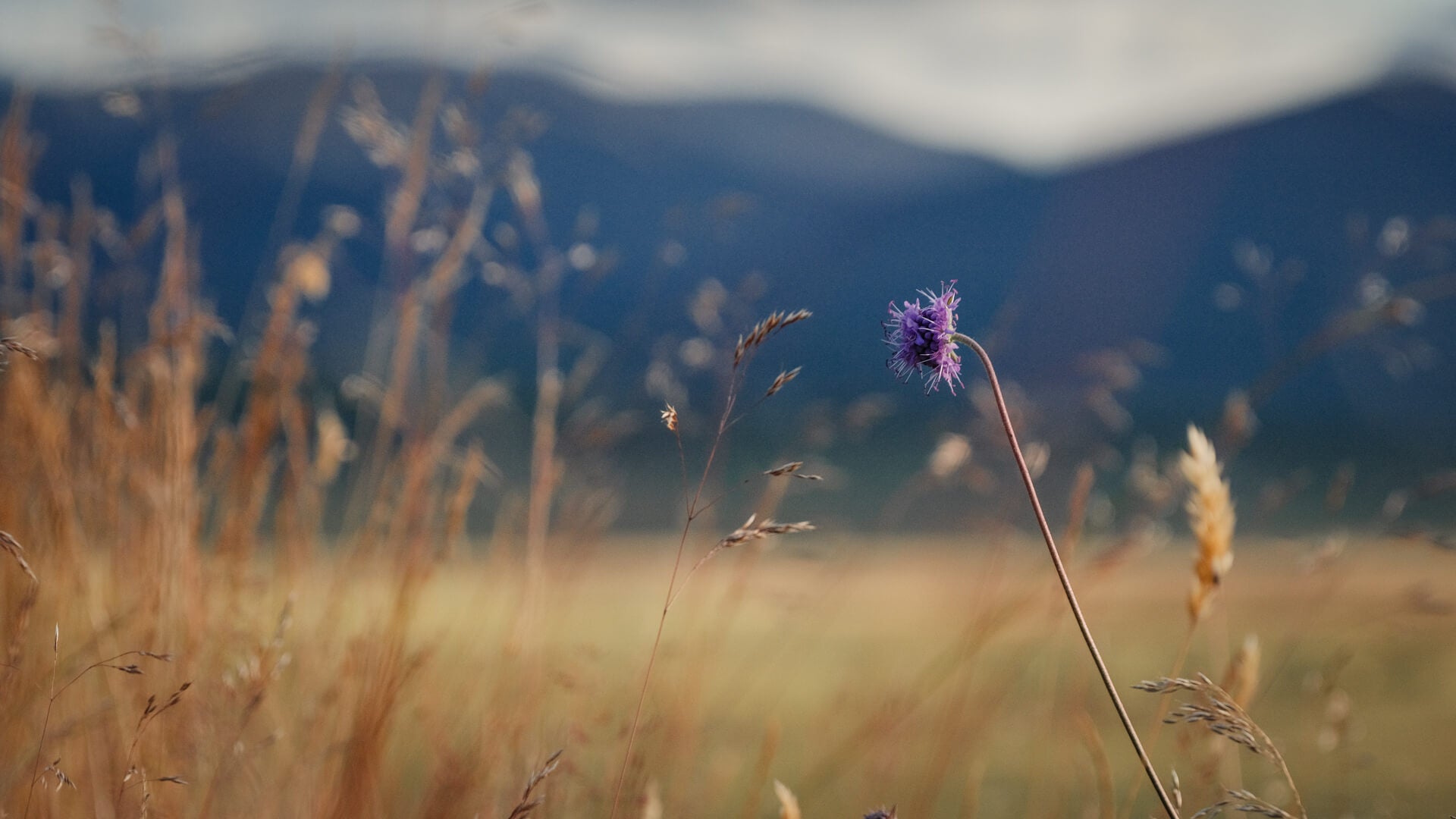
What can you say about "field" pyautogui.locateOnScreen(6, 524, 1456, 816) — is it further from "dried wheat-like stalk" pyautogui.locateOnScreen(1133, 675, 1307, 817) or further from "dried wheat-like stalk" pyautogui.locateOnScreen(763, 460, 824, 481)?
"dried wheat-like stalk" pyautogui.locateOnScreen(763, 460, 824, 481)

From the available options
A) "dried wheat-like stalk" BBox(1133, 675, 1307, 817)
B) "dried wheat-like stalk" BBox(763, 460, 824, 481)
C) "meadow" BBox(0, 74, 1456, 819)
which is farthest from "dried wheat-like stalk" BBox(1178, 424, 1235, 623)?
"dried wheat-like stalk" BBox(763, 460, 824, 481)

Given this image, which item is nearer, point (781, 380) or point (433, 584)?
point (781, 380)

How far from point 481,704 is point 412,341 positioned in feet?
2.36

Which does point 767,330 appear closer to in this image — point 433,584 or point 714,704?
point 433,584

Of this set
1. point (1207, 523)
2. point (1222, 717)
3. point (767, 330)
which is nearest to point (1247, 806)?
point (1222, 717)

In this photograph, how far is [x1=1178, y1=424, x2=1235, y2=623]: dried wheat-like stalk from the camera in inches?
40.5

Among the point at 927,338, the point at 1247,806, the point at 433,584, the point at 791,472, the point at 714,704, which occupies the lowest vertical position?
the point at 714,704

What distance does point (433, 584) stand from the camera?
1.94 metres

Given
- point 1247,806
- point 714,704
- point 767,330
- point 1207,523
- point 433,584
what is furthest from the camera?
point 714,704

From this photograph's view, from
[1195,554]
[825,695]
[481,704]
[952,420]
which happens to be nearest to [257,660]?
[481,704]

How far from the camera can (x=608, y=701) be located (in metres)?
1.71

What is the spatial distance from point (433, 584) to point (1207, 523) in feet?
4.73

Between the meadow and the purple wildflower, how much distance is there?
0.32 meters

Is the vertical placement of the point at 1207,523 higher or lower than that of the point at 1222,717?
higher
